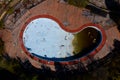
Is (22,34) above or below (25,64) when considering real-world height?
above

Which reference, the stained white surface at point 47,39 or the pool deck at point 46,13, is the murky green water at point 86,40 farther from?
the pool deck at point 46,13

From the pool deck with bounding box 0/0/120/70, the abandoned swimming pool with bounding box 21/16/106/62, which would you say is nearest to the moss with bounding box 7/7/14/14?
the pool deck with bounding box 0/0/120/70

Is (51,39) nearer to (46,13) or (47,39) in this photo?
(47,39)

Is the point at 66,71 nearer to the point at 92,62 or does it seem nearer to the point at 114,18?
the point at 92,62

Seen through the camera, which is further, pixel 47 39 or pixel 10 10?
pixel 47 39

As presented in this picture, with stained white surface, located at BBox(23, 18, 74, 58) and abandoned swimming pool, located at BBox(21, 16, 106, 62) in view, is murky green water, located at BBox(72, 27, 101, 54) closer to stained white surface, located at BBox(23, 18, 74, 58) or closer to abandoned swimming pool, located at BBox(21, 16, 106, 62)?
abandoned swimming pool, located at BBox(21, 16, 106, 62)

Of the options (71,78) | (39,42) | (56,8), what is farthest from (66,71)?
(56,8)

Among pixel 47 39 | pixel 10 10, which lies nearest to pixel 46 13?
pixel 47 39

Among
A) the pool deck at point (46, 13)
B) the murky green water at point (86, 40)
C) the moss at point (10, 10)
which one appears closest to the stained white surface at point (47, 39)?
the murky green water at point (86, 40)
